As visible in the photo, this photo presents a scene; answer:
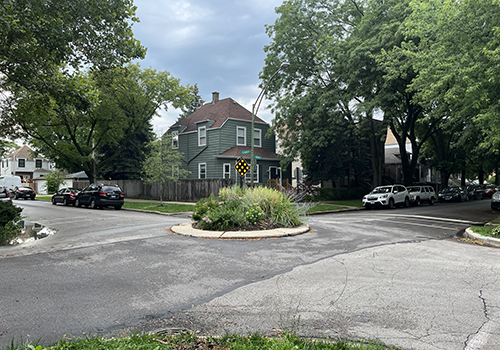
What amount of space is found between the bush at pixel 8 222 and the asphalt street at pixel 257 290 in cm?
157

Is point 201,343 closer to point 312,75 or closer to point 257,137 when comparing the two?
point 312,75

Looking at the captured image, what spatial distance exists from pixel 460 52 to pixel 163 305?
1594 centimetres

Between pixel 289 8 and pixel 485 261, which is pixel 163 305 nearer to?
pixel 485 261

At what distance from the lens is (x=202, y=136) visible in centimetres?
3369

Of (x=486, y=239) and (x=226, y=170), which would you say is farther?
(x=226, y=170)

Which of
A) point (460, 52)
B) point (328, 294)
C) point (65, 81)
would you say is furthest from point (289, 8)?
point (328, 294)

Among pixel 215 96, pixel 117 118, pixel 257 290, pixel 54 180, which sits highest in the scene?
pixel 215 96

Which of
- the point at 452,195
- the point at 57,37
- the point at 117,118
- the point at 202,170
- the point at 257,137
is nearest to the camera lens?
the point at 57,37

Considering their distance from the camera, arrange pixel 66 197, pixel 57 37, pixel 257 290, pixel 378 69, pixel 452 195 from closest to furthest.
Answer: pixel 257 290 < pixel 57 37 < pixel 378 69 < pixel 66 197 < pixel 452 195

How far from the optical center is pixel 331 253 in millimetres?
7848

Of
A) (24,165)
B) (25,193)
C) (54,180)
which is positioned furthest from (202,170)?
(24,165)

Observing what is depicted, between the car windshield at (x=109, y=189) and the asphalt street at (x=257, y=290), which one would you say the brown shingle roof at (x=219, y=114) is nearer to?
the car windshield at (x=109, y=189)

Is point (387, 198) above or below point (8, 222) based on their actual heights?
below

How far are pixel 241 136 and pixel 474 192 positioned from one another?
90.2 ft
